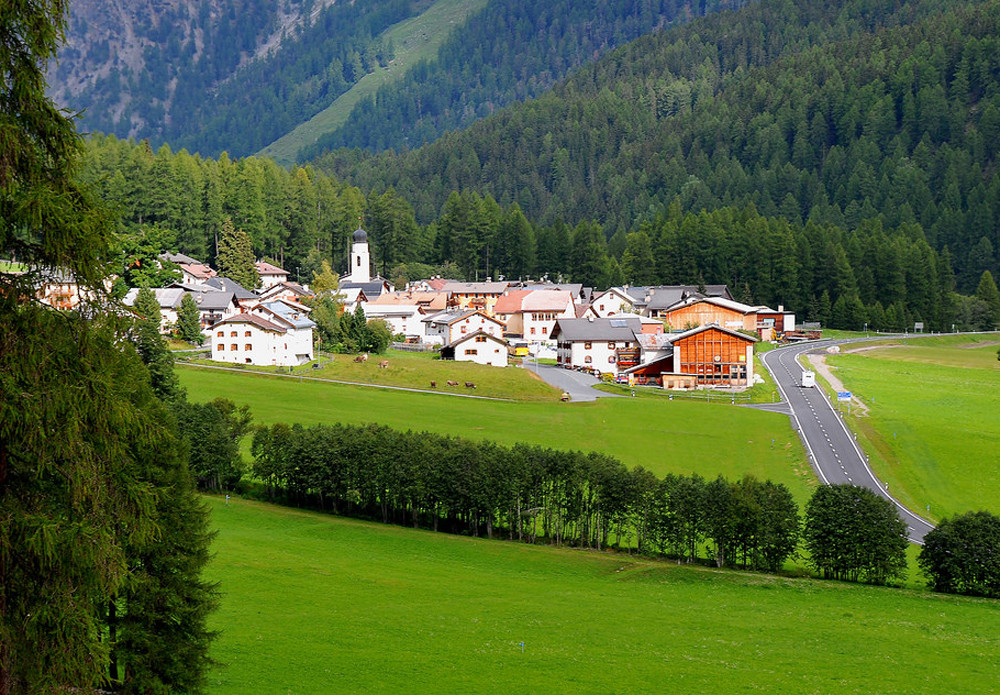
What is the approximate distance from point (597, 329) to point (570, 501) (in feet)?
184

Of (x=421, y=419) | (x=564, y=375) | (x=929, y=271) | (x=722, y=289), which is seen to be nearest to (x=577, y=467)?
(x=421, y=419)

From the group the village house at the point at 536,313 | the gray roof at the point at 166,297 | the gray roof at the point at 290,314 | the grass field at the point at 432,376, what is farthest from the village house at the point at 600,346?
the gray roof at the point at 166,297

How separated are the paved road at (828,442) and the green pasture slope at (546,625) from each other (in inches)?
608

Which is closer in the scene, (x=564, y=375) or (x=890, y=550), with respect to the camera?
(x=890, y=550)

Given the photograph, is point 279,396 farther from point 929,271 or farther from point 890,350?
point 929,271

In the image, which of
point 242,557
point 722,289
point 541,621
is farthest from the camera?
point 722,289

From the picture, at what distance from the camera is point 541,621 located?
33.6 meters

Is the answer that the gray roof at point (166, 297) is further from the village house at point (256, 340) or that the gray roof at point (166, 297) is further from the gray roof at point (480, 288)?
the gray roof at point (480, 288)

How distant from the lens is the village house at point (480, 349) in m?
99.1

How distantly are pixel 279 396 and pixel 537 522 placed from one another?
28956 millimetres

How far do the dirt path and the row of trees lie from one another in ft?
118

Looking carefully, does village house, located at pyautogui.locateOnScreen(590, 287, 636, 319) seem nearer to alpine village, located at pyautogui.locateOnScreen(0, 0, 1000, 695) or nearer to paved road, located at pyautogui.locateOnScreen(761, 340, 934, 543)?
alpine village, located at pyautogui.locateOnScreen(0, 0, 1000, 695)

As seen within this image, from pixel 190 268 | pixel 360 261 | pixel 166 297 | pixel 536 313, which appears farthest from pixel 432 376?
pixel 360 261

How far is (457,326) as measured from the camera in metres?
110
